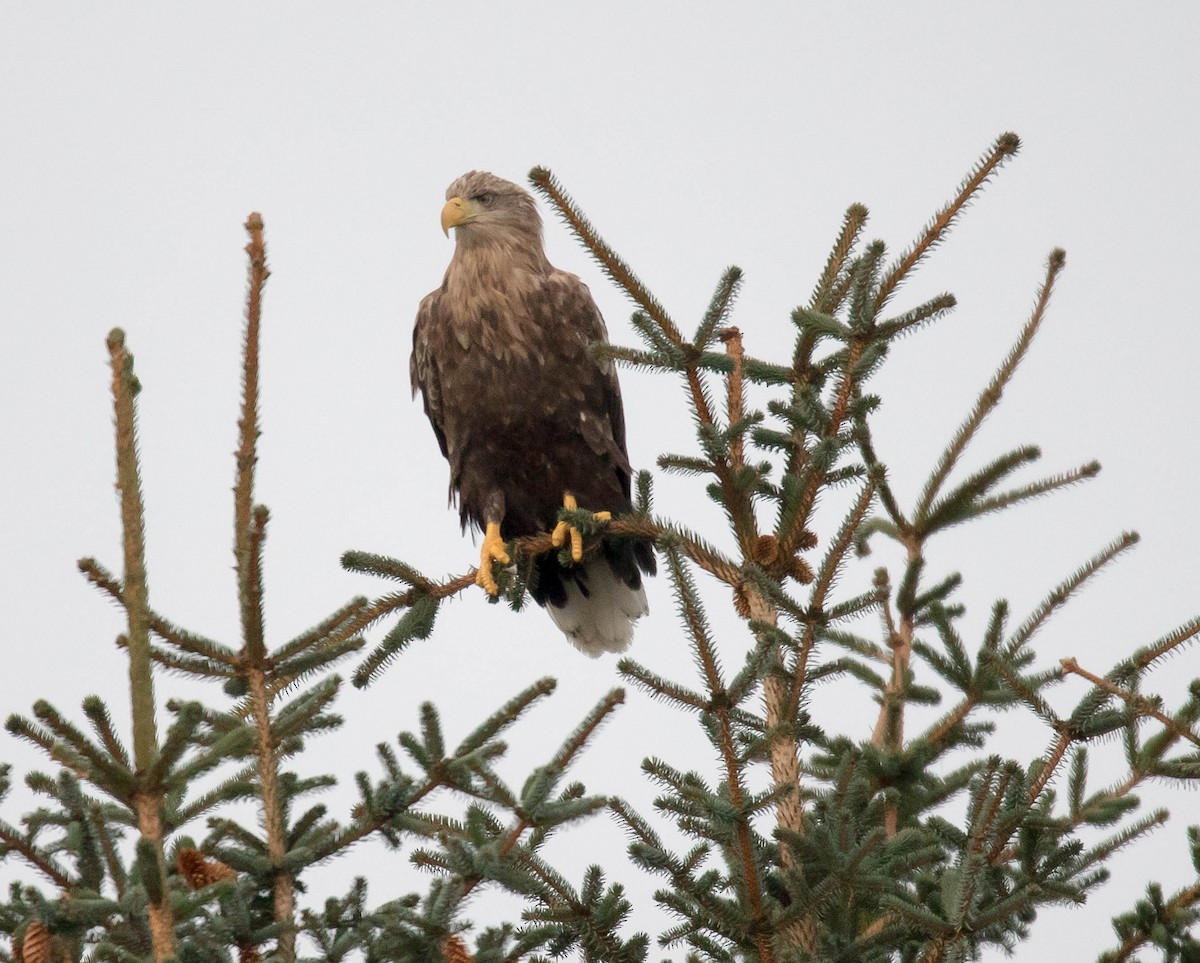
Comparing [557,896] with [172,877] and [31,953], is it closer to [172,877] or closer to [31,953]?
[172,877]

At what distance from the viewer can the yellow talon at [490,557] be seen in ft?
15.7

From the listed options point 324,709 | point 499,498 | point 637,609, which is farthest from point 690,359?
point 637,609

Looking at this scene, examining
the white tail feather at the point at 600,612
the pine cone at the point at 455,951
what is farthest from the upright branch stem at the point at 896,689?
the white tail feather at the point at 600,612

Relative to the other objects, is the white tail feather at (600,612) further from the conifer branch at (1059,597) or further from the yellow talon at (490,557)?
the conifer branch at (1059,597)

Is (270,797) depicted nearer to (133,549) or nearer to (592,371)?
(133,549)

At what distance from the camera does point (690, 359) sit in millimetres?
3418

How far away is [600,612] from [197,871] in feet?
12.8

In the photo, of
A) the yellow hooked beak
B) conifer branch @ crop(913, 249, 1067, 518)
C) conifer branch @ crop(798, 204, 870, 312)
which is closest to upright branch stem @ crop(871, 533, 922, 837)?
conifer branch @ crop(913, 249, 1067, 518)

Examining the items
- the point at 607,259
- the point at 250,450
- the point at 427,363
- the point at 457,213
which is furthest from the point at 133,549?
the point at 457,213

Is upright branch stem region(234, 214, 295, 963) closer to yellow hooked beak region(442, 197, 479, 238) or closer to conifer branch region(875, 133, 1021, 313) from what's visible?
conifer branch region(875, 133, 1021, 313)

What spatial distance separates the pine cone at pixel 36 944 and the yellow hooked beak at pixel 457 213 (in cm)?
390

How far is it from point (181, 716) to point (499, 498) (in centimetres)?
374

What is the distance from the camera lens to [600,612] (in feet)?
22.0

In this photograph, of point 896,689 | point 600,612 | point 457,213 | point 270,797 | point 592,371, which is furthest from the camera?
point 600,612
